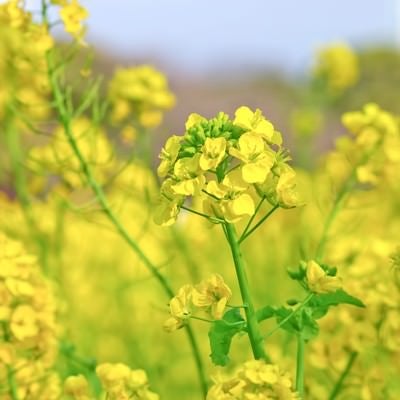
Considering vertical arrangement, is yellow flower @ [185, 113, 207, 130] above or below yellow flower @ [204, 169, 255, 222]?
above

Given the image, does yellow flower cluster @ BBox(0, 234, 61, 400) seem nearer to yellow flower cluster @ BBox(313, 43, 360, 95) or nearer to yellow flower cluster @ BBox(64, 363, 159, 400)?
yellow flower cluster @ BBox(64, 363, 159, 400)

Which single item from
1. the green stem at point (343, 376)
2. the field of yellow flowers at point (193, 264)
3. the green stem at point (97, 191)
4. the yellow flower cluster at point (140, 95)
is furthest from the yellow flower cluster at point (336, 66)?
the green stem at point (343, 376)

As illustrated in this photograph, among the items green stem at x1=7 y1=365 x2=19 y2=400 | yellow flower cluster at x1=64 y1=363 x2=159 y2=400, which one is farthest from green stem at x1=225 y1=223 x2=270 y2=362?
green stem at x1=7 y1=365 x2=19 y2=400

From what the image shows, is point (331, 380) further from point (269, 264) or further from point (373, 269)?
point (269, 264)

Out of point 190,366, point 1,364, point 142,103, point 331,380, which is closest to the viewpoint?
point 1,364

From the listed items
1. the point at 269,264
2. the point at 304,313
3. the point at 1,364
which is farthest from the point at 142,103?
the point at 304,313
